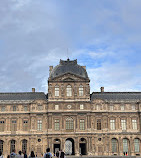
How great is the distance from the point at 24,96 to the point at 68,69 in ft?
41.7

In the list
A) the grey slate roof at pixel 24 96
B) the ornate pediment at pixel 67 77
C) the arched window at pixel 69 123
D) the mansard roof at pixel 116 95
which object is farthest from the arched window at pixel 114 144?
the grey slate roof at pixel 24 96

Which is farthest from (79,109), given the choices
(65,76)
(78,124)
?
(65,76)

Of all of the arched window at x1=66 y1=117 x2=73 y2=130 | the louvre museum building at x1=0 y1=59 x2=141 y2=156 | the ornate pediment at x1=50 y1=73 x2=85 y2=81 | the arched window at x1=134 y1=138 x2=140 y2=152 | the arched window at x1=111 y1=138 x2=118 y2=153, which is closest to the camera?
the louvre museum building at x1=0 y1=59 x2=141 y2=156

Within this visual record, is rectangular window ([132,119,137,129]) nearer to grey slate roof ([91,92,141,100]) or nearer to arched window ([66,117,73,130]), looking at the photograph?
grey slate roof ([91,92,141,100])

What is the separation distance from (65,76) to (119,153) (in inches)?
852

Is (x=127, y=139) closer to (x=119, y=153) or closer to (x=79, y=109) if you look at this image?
(x=119, y=153)

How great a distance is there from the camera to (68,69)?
58.3 meters

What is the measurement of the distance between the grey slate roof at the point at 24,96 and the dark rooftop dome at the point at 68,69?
5883mm

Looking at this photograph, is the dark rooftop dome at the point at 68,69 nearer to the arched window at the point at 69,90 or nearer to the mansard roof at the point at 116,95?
the arched window at the point at 69,90

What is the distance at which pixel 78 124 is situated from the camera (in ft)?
179

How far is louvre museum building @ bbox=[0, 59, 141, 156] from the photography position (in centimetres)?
5409

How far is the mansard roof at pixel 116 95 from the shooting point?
58.6 meters

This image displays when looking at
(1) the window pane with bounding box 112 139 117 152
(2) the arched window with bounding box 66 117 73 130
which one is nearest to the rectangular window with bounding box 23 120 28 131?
(2) the arched window with bounding box 66 117 73 130

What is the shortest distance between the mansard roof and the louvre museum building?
0.58 meters
